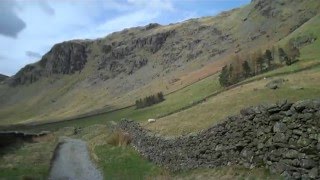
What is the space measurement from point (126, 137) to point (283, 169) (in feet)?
128

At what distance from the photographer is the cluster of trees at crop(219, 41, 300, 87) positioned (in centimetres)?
13500

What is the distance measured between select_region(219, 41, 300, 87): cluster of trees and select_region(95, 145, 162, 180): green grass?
9038 cm

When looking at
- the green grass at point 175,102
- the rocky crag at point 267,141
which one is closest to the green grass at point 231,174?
the rocky crag at point 267,141

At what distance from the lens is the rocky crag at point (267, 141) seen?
59.8 ft

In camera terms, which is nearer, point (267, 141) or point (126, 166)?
point (267, 141)

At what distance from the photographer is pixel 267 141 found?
21000 mm

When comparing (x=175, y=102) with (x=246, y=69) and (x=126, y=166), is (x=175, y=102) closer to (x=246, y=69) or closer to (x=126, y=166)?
(x=246, y=69)

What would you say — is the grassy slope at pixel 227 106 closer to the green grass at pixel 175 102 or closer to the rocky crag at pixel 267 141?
the rocky crag at pixel 267 141

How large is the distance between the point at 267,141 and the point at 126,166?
19390 millimetres

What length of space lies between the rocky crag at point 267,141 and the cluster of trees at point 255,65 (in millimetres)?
105099

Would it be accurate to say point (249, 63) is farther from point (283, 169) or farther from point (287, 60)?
point (283, 169)

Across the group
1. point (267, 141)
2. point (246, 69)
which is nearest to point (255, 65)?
point (246, 69)

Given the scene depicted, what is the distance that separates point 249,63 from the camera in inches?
6280

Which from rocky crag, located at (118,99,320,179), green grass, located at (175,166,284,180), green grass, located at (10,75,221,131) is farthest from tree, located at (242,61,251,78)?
green grass, located at (175,166,284,180)
